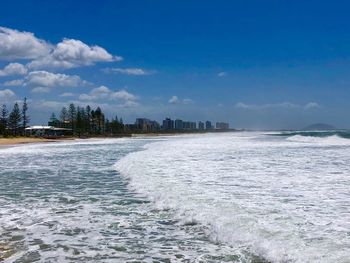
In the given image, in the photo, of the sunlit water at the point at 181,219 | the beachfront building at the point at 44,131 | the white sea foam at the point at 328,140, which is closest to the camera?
the sunlit water at the point at 181,219

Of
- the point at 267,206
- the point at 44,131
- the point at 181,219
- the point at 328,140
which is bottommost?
the point at 328,140

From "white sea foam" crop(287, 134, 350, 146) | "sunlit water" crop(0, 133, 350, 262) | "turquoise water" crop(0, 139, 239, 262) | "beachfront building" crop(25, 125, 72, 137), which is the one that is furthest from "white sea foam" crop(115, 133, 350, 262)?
"beachfront building" crop(25, 125, 72, 137)

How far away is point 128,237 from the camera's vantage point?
303 inches

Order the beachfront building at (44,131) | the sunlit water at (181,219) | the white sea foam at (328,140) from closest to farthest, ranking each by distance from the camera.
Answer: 1. the sunlit water at (181,219)
2. the white sea foam at (328,140)
3. the beachfront building at (44,131)

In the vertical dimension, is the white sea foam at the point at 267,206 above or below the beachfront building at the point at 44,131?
below

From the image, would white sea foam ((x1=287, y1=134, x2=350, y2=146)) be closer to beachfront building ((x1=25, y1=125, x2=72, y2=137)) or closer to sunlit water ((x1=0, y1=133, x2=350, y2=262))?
sunlit water ((x1=0, y1=133, x2=350, y2=262))

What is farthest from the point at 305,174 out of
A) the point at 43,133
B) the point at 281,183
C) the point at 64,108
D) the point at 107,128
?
the point at 107,128

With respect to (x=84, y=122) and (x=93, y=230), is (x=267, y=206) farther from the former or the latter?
(x=84, y=122)

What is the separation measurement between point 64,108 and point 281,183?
15393 cm

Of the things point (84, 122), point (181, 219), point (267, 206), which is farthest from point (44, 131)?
point (267, 206)

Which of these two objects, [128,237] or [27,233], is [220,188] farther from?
[27,233]

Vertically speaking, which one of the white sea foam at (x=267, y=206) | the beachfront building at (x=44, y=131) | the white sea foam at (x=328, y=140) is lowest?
the white sea foam at (x=328, y=140)

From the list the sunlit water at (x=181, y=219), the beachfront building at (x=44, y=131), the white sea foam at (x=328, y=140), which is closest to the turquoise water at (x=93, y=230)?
the sunlit water at (x=181, y=219)

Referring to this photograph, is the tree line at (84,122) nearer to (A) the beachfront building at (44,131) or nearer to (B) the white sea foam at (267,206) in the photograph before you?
(A) the beachfront building at (44,131)
